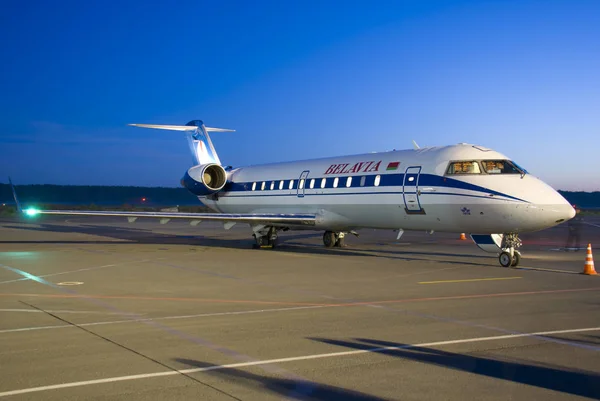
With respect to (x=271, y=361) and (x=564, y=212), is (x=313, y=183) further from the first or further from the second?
(x=271, y=361)

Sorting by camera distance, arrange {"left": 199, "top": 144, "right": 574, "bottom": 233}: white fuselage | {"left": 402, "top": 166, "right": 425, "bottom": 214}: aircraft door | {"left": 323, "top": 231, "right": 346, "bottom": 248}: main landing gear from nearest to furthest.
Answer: {"left": 199, "top": 144, "right": 574, "bottom": 233}: white fuselage < {"left": 402, "top": 166, "right": 425, "bottom": 214}: aircraft door < {"left": 323, "top": 231, "right": 346, "bottom": 248}: main landing gear

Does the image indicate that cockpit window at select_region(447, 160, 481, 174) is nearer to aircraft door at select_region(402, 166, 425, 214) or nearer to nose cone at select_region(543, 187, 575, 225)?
aircraft door at select_region(402, 166, 425, 214)

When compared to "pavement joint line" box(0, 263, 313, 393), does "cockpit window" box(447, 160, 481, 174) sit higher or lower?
higher

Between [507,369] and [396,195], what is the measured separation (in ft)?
40.1

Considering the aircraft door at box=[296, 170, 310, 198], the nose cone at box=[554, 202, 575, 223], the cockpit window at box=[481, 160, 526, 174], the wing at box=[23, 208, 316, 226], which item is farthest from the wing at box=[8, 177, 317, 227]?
the nose cone at box=[554, 202, 575, 223]

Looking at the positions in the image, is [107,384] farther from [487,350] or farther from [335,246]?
[335,246]

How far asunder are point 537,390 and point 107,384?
3796mm

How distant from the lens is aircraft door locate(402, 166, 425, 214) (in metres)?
17.4

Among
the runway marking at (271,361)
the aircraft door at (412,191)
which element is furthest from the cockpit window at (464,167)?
the runway marking at (271,361)

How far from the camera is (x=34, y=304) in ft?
32.2

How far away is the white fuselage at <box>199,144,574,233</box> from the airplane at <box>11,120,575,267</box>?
26 millimetres

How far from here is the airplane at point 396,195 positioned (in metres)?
15.4

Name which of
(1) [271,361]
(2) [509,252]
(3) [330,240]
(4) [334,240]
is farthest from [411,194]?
(1) [271,361]

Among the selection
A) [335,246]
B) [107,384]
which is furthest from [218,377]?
[335,246]
